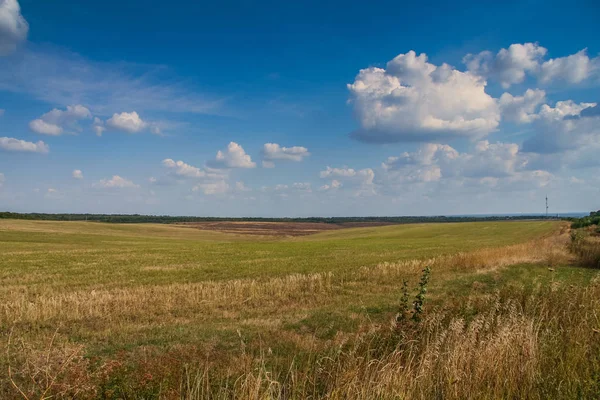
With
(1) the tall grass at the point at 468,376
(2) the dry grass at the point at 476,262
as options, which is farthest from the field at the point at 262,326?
(2) the dry grass at the point at 476,262

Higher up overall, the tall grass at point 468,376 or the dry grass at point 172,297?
the tall grass at point 468,376

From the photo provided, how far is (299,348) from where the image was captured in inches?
389

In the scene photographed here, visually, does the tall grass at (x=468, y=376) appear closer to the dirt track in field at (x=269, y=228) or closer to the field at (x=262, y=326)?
the field at (x=262, y=326)

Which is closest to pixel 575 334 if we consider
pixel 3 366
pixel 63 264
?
pixel 3 366

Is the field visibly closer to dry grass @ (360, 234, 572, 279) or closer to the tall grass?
the tall grass

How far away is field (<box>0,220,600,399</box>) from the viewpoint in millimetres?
5277

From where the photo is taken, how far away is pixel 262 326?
506 inches

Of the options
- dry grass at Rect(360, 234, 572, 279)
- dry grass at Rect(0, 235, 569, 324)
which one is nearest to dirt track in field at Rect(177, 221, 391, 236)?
dry grass at Rect(360, 234, 572, 279)

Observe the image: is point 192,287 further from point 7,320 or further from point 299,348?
point 299,348

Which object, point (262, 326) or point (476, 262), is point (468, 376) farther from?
point (476, 262)

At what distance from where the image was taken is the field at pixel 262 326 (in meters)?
5.28

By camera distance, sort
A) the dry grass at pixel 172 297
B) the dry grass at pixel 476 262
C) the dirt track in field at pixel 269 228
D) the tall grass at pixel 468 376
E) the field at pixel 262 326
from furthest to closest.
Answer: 1. the dirt track in field at pixel 269 228
2. the dry grass at pixel 476 262
3. the dry grass at pixel 172 297
4. the field at pixel 262 326
5. the tall grass at pixel 468 376

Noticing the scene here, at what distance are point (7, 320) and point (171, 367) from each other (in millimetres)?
10547

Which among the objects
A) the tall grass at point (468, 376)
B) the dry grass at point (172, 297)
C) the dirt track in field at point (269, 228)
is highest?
the tall grass at point (468, 376)
